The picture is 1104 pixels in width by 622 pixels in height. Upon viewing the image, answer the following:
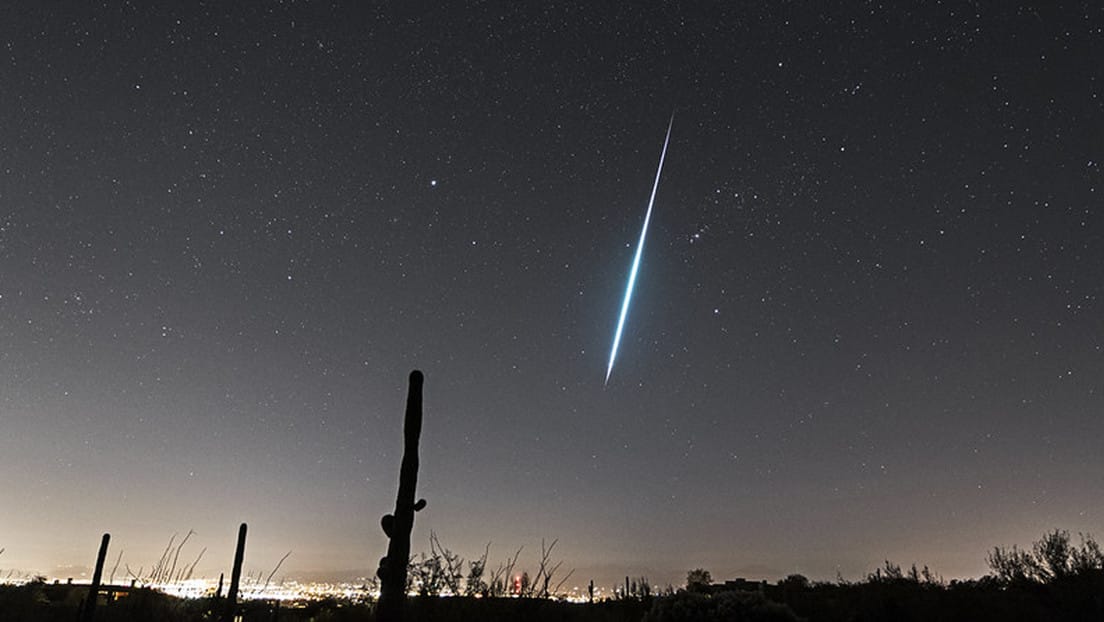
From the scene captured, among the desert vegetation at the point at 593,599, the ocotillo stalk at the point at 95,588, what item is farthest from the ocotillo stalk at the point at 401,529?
the ocotillo stalk at the point at 95,588

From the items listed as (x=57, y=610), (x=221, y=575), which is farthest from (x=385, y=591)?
(x=57, y=610)

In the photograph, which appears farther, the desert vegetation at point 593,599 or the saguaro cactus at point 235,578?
the saguaro cactus at point 235,578

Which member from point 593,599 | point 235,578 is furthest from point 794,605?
point 235,578

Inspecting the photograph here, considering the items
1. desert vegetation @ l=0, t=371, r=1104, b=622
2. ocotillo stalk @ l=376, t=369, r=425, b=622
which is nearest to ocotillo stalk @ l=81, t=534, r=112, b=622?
desert vegetation @ l=0, t=371, r=1104, b=622

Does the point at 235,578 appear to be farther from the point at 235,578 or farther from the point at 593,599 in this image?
the point at 593,599

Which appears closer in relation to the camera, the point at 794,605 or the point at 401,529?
the point at 401,529

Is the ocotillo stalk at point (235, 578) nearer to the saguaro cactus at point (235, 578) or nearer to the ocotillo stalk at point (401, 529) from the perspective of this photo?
the saguaro cactus at point (235, 578)
